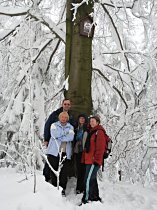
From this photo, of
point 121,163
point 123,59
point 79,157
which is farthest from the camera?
point 121,163

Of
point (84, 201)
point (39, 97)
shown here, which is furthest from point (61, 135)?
point (39, 97)

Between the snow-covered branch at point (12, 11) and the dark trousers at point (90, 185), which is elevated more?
the snow-covered branch at point (12, 11)

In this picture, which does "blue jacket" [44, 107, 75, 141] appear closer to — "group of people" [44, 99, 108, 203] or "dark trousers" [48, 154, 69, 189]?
"group of people" [44, 99, 108, 203]

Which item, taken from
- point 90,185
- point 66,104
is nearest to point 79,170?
point 90,185

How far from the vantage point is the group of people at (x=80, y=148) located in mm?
5078

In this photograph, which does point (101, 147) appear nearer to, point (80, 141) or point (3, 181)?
point (80, 141)

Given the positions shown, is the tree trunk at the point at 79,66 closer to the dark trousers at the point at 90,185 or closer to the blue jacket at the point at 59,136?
the blue jacket at the point at 59,136

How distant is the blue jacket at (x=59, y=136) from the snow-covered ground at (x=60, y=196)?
59 centimetres

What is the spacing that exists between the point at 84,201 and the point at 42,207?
1.34 metres

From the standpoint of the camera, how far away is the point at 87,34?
229 inches

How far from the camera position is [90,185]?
502 centimetres

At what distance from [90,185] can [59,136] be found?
0.82 metres

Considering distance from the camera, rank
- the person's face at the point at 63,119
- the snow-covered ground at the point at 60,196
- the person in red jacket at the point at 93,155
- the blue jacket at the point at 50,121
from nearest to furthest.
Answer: the snow-covered ground at the point at 60,196, the person in red jacket at the point at 93,155, the person's face at the point at 63,119, the blue jacket at the point at 50,121

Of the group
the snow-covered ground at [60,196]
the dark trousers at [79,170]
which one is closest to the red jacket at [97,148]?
the dark trousers at [79,170]
